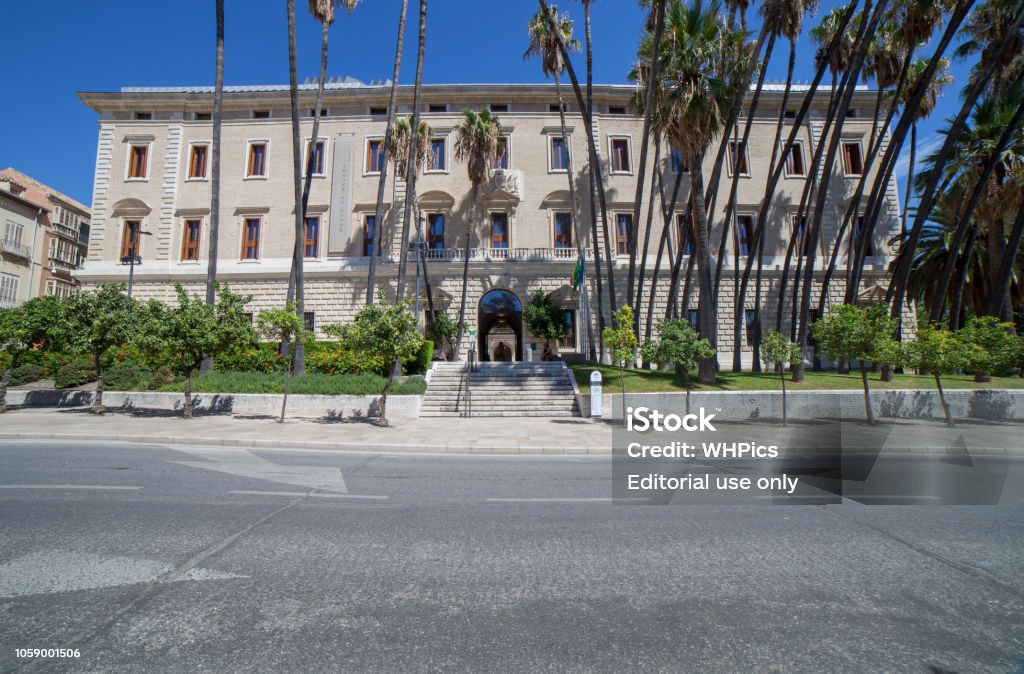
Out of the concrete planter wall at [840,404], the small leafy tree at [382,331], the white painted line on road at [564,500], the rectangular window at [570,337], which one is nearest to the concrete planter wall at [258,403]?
the small leafy tree at [382,331]

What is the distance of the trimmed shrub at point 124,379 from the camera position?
18.0 m

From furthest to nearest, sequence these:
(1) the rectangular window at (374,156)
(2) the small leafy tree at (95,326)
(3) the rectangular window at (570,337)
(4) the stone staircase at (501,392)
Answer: (1) the rectangular window at (374,156)
(3) the rectangular window at (570,337)
(4) the stone staircase at (501,392)
(2) the small leafy tree at (95,326)

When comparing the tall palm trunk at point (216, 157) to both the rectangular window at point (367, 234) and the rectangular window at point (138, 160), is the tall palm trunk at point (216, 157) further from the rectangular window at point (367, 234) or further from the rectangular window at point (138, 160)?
the rectangular window at point (138, 160)

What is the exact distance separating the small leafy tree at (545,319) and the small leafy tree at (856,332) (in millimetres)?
12889

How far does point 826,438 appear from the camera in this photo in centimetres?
1285

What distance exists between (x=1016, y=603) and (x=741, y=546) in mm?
1687

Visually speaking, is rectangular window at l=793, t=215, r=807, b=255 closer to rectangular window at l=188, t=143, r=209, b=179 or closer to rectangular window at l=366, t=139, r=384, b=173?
rectangular window at l=366, t=139, r=384, b=173

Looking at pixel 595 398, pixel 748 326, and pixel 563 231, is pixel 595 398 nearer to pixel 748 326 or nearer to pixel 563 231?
pixel 563 231

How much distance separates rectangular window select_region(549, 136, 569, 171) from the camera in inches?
1154

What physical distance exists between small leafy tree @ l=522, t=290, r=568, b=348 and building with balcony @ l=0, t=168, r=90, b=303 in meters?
34.0

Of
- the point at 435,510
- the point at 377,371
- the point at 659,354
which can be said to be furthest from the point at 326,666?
the point at 377,371

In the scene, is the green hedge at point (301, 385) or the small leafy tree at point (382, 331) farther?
the green hedge at point (301, 385)

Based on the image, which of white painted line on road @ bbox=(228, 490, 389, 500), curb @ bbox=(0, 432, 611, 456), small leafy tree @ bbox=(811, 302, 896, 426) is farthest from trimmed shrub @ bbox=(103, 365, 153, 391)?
small leafy tree @ bbox=(811, 302, 896, 426)

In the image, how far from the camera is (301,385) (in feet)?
57.2
